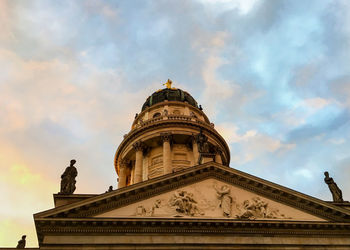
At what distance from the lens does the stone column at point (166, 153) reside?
3541cm

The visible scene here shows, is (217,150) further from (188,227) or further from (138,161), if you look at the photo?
(188,227)

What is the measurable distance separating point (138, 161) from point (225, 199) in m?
17.4

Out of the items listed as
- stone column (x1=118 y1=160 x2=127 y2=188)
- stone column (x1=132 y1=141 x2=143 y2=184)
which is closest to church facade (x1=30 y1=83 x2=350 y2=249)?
stone column (x1=132 y1=141 x2=143 y2=184)

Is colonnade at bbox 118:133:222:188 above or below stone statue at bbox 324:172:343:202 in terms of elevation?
above

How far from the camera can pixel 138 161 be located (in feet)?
A: 123

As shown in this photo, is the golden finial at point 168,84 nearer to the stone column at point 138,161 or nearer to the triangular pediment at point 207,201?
the stone column at point 138,161

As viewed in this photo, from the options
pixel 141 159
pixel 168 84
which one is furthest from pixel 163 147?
pixel 168 84

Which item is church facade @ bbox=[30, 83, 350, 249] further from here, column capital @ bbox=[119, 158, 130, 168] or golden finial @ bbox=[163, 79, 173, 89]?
golden finial @ bbox=[163, 79, 173, 89]

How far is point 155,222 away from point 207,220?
9.67ft

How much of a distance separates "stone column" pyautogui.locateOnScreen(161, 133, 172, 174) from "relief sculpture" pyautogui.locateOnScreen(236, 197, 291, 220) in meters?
14.2

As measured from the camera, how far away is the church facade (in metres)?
19.3

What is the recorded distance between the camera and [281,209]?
21781mm

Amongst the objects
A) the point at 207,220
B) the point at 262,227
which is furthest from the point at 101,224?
the point at 262,227

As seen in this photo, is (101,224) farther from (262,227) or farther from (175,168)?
(175,168)
